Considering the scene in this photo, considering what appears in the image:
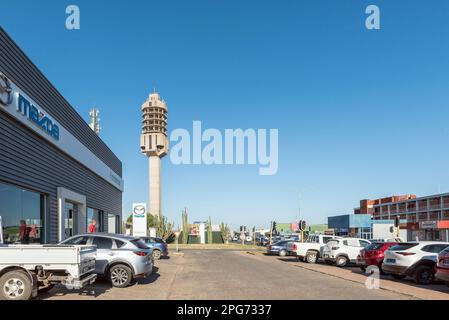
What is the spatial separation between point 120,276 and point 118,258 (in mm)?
530

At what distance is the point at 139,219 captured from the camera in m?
37.5

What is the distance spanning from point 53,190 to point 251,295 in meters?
13.0

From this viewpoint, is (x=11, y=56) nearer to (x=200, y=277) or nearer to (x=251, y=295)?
(x=200, y=277)

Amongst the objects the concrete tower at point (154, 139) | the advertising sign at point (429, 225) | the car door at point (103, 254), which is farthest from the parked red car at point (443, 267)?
the concrete tower at point (154, 139)

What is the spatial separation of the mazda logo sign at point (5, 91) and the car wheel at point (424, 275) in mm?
14897

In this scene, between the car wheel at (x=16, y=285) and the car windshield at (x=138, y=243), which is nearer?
the car wheel at (x=16, y=285)

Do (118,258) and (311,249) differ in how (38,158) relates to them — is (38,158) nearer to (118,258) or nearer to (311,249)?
(118,258)

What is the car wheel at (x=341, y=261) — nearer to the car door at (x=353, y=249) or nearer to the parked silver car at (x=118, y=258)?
the car door at (x=353, y=249)

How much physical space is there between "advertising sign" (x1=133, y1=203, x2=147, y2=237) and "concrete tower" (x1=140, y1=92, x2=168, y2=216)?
7032 cm

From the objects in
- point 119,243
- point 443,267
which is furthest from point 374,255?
point 119,243

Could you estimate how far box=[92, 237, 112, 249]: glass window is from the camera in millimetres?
14352

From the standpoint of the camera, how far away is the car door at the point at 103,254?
14.0 m

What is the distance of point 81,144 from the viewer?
2730 centimetres

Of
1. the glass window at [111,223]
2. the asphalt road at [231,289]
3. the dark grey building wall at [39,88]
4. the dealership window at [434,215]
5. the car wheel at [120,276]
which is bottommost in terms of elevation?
the dealership window at [434,215]
